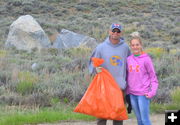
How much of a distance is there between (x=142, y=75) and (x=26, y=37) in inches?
460

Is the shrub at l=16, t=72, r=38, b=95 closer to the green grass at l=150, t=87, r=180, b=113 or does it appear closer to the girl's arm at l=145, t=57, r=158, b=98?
the green grass at l=150, t=87, r=180, b=113

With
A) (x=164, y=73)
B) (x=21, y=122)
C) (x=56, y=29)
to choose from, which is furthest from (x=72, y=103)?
(x=56, y=29)

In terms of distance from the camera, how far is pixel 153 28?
23531 mm

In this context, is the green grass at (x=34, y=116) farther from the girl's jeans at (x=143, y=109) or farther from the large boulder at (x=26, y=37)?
the large boulder at (x=26, y=37)

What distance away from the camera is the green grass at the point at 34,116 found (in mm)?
6164

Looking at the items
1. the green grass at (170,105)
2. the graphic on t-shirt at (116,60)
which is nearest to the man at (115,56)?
the graphic on t-shirt at (116,60)

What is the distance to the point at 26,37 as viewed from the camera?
621 inches

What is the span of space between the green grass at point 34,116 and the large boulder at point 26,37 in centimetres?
831

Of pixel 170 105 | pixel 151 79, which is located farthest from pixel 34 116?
pixel 170 105

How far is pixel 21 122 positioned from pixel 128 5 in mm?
31805

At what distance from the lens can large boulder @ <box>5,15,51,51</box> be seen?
15273mm

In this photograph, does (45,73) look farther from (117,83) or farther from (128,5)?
(128,5)

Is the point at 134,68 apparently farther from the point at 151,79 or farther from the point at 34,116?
the point at 34,116

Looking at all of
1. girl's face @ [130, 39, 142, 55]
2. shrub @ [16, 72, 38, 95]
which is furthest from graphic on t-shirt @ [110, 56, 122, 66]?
shrub @ [16, 72, 38, 95]
